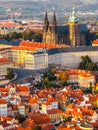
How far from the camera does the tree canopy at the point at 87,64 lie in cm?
4967

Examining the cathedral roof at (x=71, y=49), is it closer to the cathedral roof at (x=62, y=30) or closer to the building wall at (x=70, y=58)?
the building wall at (x=70, y=58)

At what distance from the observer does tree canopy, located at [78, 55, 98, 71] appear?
163 ft

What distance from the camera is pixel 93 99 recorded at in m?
36.2

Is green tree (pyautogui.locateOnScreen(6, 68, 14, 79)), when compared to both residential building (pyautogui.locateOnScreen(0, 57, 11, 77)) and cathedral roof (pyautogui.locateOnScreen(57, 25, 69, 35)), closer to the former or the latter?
residential building (pyautogui.locateOnScreen(0, 57, 11, 77))

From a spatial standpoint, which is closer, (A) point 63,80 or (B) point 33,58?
(A) point 63,80

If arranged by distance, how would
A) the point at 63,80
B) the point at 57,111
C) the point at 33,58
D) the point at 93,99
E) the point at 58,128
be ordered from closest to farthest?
the point at 58,128
the point at 57,111
the point at 93,99
the point at 63,80
the point at 33,58

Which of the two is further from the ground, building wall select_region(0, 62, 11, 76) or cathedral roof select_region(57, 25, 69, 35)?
cathedral roof select_region(57, 25, 69, 35)

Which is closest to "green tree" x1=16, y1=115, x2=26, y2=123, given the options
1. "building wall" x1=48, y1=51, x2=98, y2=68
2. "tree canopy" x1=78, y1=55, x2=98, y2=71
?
"tree canopy" x1=78, y1=55, x2=98, y2=71

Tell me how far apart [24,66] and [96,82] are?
9.40 m

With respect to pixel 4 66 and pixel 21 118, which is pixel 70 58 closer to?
pixel 4 66

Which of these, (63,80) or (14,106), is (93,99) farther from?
(63,80)

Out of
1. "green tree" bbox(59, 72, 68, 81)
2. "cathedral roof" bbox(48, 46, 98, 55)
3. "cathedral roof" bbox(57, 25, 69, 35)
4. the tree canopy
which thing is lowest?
the tree canopy

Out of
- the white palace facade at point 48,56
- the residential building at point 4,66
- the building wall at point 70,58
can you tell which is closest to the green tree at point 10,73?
the residential building at point 4,66

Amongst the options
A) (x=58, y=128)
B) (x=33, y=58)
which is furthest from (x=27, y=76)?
(x=58, y=128)
